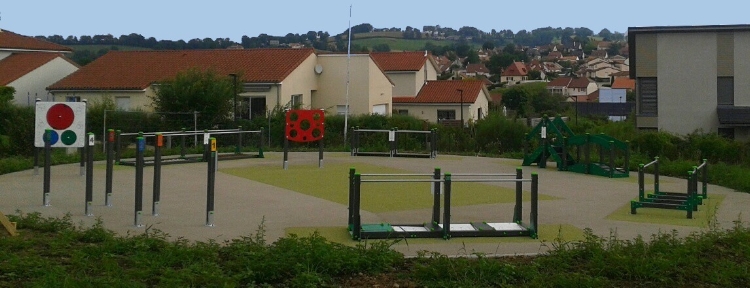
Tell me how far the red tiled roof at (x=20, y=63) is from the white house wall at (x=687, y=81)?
29554 mm

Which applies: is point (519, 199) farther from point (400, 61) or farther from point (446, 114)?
point (400, 61)

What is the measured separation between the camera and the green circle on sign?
13.5m

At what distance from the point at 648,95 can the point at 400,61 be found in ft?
76.4

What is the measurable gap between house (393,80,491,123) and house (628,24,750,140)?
16236 millimetres

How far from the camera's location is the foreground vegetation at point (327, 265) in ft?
25.8

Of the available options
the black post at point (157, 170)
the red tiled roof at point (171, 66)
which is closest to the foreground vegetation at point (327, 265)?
the black post at point (157, 170)

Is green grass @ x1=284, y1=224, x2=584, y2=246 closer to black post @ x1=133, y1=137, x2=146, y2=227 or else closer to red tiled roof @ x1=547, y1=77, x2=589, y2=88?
black post @ x1=133, y1=137, x2=146, y2=227

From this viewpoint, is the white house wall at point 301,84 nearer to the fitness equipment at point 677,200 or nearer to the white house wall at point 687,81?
the white house wall at point 687,81

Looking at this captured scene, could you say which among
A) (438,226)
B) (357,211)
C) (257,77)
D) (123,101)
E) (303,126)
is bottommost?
(438,226)

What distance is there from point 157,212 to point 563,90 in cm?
8292

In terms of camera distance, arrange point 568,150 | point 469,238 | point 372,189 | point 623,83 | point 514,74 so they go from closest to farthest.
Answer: point 469,238 → point 372,189 → point 568,150 → point 623,83 → point 514,74

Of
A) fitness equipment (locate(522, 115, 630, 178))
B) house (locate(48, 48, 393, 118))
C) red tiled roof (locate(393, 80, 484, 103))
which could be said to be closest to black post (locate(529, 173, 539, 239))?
fitness equipment (locate(522, 115, 630, 178))

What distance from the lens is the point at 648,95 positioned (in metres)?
33.5

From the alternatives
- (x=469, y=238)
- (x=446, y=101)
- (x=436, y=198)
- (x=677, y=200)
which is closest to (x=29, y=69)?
(x=446, y=101)
